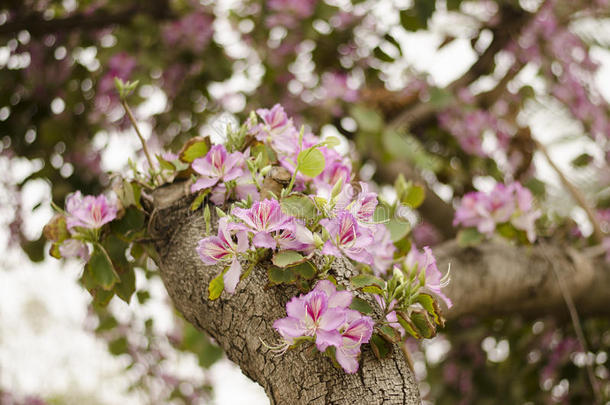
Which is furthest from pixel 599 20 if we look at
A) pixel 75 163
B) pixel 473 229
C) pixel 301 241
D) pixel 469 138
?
pixel 301 241

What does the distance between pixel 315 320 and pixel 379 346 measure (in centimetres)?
11

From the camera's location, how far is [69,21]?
1.96 m

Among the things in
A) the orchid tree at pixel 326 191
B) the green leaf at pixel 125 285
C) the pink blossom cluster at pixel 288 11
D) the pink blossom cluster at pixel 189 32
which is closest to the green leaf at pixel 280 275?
the orchid tree at pixel 326 191

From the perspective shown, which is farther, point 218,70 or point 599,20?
point 599,20

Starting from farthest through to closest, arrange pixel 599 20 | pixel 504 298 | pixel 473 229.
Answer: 1. pixel 599 20
2. pixel 504 298
3. pixel 473 229

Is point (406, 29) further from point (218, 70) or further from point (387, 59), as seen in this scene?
point (218, 70)

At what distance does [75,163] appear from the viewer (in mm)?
2061

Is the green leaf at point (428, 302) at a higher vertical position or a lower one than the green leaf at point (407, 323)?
higher

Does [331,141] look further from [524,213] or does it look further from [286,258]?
[524,213]

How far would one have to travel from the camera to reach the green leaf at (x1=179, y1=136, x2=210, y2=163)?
2.77 feet

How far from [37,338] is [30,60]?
5338 mm

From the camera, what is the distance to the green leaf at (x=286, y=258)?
2.15 ft

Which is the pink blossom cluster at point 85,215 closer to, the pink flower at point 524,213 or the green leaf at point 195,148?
the green leaf at point 195,148

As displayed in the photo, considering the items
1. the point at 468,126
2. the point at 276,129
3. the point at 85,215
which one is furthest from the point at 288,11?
the point at 85,215
